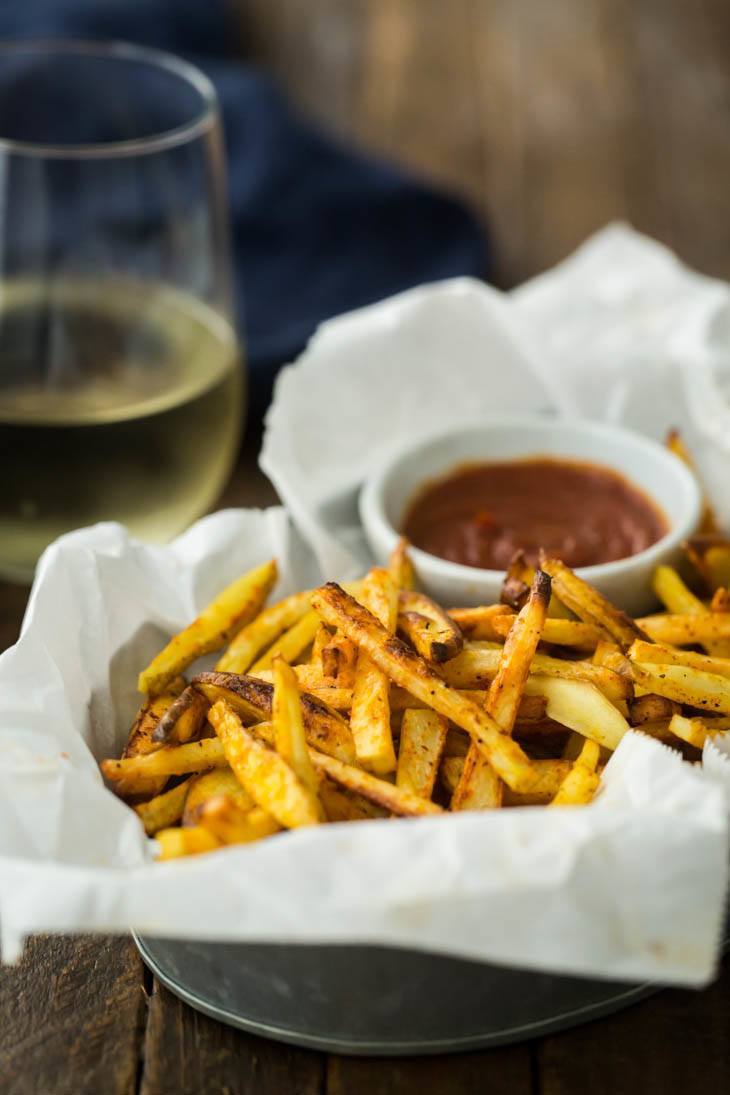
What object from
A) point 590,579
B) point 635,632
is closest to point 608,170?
point 590,579

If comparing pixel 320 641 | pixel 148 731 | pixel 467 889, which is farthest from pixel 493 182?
pixel 467 889

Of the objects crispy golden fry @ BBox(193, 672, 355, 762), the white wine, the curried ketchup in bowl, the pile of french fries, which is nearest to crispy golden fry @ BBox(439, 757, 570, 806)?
the pile of french fries

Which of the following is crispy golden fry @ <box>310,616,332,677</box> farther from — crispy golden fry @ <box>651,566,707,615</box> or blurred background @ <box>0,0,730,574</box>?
blurred background @ <box>0,0,730,574</box>

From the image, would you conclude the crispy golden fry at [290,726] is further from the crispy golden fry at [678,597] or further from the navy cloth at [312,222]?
the navy cloth at [312,222]

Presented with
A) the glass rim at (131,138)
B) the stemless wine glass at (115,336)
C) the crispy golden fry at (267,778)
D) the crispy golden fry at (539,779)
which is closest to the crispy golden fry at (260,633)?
the crispy golden fry at (267,778)

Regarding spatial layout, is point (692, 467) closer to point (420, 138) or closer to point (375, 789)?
point (375, 789)

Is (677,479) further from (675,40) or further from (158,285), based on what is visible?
(675,40)

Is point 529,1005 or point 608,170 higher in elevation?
point 529,1005
